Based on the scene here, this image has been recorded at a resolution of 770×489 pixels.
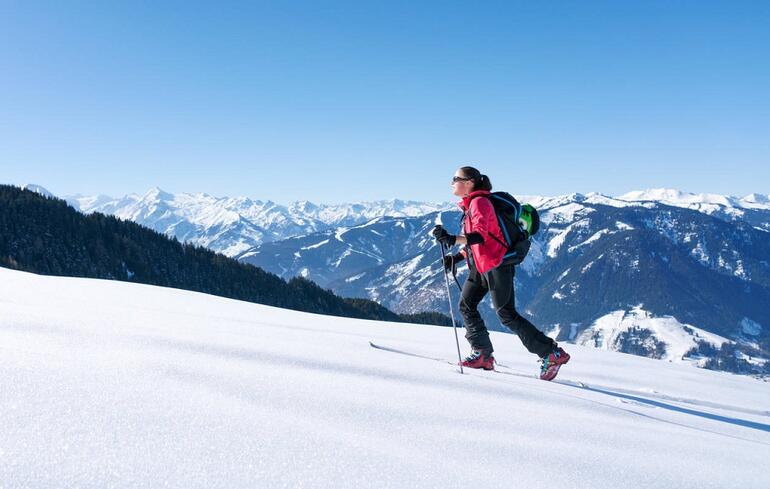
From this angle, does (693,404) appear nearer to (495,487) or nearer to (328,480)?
(495,487)

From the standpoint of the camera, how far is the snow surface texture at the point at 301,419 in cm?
218

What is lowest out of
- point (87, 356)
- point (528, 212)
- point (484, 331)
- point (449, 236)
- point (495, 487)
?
point (495, 487)

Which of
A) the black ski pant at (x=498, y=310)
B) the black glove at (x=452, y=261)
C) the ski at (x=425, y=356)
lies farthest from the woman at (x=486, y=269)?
the black glove at (x=452, y=261)

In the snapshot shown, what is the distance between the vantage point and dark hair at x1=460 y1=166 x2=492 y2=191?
6.06 meters

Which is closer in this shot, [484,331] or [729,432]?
[729,432]

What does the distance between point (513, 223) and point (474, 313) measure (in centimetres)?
148

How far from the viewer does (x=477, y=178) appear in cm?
606

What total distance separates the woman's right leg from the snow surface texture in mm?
750

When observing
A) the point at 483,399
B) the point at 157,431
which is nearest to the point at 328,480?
the point at 157,431

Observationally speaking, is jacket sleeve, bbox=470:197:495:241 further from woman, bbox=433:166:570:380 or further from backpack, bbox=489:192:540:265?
backpack, bbox=489:192:540:265

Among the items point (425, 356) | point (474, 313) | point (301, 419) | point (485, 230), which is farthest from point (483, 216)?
point (301, 419)

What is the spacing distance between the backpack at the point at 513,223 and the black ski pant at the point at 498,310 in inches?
8.6

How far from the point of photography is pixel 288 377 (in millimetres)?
3736

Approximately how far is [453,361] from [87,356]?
4.12 meters
